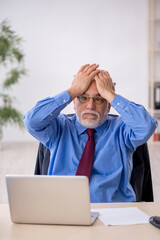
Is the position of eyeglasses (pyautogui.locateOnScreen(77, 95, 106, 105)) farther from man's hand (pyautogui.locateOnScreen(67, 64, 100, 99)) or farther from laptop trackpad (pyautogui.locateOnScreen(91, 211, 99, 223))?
laptop trackpad (pyautogui.locateOnScreen(91, 211, 99, 223))

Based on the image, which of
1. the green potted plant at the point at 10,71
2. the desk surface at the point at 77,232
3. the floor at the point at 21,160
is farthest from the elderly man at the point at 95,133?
the green potted plant at the point at 10,71

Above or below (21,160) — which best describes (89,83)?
above

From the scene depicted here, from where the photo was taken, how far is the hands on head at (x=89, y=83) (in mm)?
2018

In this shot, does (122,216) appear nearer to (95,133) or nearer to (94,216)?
(94,216)

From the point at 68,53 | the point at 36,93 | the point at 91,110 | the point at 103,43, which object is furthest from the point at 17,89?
the point at 91,110

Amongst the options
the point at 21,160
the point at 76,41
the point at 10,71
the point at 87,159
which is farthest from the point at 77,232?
the point at 76,41

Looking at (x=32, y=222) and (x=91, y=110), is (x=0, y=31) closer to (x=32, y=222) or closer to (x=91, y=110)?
(x=91, y=110)

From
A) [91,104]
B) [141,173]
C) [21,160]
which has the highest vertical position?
[91,104]

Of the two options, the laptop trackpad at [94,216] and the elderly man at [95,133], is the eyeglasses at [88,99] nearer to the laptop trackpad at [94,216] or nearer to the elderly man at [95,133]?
the elderly man at [95,133]

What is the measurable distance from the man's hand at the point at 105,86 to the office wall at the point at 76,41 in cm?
531

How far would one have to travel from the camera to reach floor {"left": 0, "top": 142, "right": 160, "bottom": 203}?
439 centimetres

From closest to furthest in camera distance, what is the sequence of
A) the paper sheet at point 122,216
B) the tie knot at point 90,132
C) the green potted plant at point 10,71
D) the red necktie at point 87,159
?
the paper sheet at point 122,216 < the red necktie at point 87,159 < the tie knot at point 90,132 < the green potted plant at point 10,71

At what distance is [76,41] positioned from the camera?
735 centimetres

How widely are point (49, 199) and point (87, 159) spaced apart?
654mm
